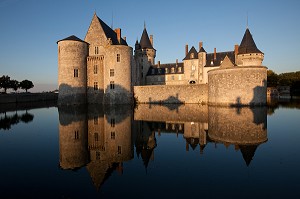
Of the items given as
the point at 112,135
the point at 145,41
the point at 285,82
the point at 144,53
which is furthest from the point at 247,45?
the point at 285,82

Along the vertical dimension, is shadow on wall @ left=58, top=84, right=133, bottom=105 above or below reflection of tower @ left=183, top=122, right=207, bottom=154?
above

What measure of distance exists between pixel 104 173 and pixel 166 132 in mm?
5390

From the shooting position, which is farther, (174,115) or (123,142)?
(174,115)

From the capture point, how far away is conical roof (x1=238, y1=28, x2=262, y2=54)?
1184 inches

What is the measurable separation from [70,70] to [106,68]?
175 inches

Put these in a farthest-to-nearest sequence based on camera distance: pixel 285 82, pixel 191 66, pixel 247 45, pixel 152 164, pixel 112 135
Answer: pixel 285 82 → pixel 191 66 → pixel 247 45 → pixel 112 135 → pixel 152 164

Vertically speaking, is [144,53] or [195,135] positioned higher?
[144,53]

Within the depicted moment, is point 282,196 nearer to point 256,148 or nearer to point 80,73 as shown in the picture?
point 256,148

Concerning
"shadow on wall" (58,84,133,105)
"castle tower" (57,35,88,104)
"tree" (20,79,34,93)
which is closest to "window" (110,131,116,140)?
"shadow on wall" (58,84,133,105)

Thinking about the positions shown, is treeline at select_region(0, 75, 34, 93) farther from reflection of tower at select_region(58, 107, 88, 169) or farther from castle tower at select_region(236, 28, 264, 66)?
castle tower at select_region(236, 28, 264, 66)

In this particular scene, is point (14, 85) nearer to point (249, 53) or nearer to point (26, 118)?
point (26, 118)

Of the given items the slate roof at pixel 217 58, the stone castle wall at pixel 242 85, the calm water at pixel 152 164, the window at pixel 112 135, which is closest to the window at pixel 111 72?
the stone castle wall at pixel 242 85

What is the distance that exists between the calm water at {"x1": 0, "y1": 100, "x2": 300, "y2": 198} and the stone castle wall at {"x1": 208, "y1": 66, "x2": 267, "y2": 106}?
10.9 metres

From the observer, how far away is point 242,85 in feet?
66.3
